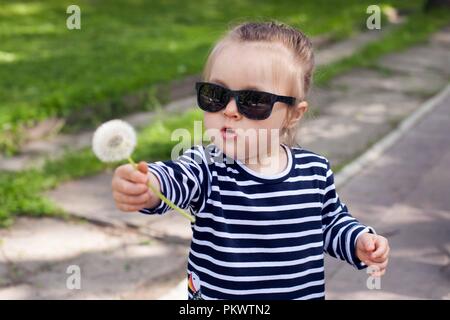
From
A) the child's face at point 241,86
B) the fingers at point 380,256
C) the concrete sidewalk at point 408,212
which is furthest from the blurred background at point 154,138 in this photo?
the fingers at point 380,256

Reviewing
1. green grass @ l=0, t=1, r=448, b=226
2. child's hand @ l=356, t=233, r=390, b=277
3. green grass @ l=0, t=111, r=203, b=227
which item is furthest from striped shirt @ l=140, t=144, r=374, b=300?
green grass @ l=0, t=111, r=203, b=227

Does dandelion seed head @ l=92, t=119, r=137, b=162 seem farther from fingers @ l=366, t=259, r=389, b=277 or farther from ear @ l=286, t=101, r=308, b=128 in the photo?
fingers @ l=366, t=259, r=389, b=277

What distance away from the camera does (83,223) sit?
15.2 feet

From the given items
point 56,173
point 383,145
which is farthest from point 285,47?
point 383,145

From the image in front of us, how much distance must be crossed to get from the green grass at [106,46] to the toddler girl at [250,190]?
2.90 feet

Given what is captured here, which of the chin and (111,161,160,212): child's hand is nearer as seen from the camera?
(111,161,160,212): child's hand

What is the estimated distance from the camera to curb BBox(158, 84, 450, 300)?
5551mm

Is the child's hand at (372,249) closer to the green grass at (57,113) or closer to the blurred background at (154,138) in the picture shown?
the green grass at (57,113)

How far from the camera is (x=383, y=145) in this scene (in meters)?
6.33

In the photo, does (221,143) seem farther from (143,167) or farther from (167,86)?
(167,86)

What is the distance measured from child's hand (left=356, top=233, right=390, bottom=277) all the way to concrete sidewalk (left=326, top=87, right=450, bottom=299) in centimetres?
140

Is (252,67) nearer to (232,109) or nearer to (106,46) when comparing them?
(232,109)

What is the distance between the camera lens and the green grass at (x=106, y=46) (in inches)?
265

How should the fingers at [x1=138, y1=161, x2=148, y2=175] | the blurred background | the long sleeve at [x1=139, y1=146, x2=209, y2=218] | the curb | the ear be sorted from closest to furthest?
the fingers at [x1=138, y1=161, x2=148, y2=175], the long sleeve at [x1=139, y1=146, x2=209, y2=218], the ear, the blurred background, the curb
